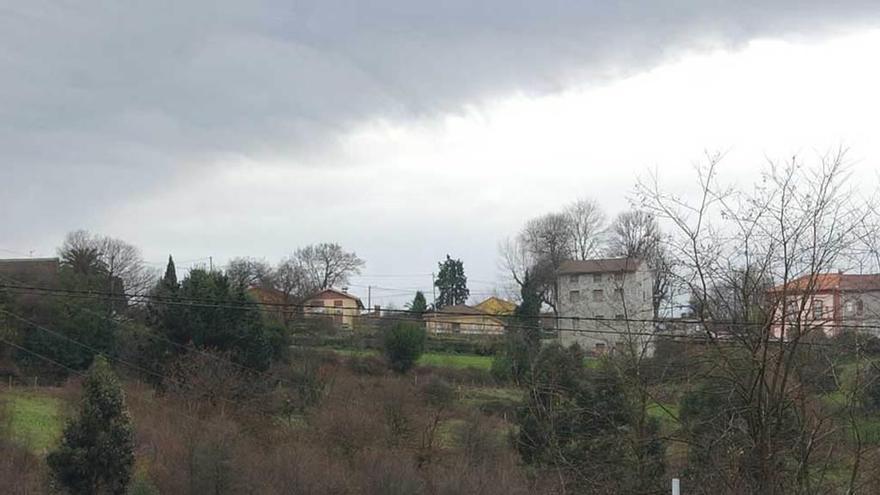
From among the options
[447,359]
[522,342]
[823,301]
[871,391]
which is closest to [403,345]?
[447,359]

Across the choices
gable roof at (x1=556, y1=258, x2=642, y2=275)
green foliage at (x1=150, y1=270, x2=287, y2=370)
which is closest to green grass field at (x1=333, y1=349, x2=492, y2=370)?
green foliage at (x1=150, y1=270, x2=287, y2=370)

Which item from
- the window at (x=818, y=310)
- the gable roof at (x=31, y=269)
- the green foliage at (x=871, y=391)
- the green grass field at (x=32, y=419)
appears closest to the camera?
the window at (x=818, y=310)

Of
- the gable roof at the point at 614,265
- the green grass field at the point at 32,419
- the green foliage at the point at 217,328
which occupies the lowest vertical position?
the green grass field at the point at 32,419

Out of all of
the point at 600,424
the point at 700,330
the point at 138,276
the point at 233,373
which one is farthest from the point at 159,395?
the point at 700,330

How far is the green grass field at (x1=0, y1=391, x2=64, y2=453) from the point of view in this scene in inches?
1372

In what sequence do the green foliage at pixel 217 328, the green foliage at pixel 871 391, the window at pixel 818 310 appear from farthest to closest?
the green foliage at pixel 217 328 < the green foliage at pixel 871 391 < the window at pixel 818 310

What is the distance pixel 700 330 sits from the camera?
46.1ft

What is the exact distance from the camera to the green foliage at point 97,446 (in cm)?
2884

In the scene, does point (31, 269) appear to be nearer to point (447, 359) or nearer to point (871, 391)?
point (447, 359)

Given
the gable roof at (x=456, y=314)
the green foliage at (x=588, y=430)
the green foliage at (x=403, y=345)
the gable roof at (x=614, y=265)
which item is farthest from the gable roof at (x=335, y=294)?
the green foliage at (x=588, y=430)

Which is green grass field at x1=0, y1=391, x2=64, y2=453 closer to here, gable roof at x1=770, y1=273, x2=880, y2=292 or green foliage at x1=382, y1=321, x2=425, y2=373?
green foliage at x1=382, y1=321, x2=425, y2=373

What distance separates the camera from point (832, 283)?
43.8ft

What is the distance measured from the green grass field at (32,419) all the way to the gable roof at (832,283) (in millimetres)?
25430

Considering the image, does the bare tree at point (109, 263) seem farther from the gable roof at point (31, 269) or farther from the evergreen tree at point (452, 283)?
the evergreen tree at point (452, 283)
